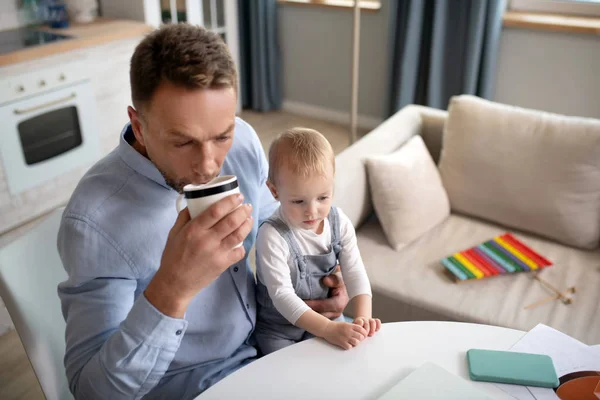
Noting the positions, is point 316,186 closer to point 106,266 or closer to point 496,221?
point 106,266

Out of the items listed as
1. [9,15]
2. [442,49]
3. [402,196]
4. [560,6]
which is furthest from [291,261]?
[560,6]

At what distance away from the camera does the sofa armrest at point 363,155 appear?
2174 mm

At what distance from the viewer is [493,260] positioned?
2096 millimetres

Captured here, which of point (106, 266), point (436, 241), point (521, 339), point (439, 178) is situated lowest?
point (436, 241)

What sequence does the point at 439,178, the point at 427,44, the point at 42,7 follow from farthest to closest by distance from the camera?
1. the point at 427,44
2. the point at 42,7
3. the point at 439,178

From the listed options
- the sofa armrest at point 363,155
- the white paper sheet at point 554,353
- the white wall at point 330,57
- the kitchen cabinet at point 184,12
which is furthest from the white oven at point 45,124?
the white paper sheet at point 554,353

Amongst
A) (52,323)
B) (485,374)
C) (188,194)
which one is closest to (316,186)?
(188,194)

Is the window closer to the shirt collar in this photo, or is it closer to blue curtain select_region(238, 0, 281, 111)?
blue curtain select_region(238, 0, 281, 111)

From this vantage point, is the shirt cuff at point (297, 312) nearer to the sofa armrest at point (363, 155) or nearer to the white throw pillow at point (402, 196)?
the sofa armrest at point (363, 155)

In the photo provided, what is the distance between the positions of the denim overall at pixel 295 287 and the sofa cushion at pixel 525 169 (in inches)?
45.7

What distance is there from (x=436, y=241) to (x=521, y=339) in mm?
1101

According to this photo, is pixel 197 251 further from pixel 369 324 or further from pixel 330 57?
pixel 330 57

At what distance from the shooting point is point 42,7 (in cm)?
355

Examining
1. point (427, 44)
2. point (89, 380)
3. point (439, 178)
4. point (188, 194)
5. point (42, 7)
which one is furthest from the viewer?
point (427, 44)
